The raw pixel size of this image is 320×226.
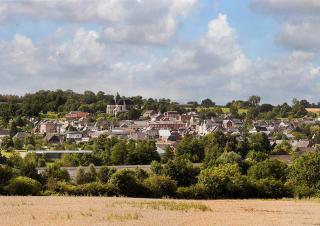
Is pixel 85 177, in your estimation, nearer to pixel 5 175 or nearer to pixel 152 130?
pixel 5 175

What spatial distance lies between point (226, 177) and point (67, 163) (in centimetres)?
3474

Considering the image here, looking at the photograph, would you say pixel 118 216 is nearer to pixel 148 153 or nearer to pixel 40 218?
pixel 40 218

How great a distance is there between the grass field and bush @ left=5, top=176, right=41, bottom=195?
20.8 feet

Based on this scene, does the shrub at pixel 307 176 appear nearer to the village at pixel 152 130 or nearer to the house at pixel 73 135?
the village at pixel 152 130

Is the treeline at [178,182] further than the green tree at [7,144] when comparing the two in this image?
No

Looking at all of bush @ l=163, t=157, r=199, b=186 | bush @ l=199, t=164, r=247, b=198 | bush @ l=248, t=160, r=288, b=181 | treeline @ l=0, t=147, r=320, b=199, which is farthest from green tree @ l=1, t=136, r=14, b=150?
bush @ l=199, t=164, r=247, b=198

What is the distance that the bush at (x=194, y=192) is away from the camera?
53.9 metres

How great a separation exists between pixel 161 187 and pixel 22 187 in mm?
11131

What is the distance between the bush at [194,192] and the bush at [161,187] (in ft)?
2.08

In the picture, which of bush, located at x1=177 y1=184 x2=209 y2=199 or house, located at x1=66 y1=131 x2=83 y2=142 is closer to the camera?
bush, located at x1=177 y1=184 x2=209 y2=199

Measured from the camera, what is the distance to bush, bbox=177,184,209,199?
5388cm

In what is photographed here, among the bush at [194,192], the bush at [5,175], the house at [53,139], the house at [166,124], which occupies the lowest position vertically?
the bush at [194,192]

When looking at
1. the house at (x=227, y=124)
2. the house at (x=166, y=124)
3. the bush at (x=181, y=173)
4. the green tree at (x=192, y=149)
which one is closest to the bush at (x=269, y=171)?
the bush at (x=181, y=173)

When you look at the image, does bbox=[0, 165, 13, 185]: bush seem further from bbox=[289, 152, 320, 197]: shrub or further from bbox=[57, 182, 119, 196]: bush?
bbox=[289, 152, 320, 197]: shrub
